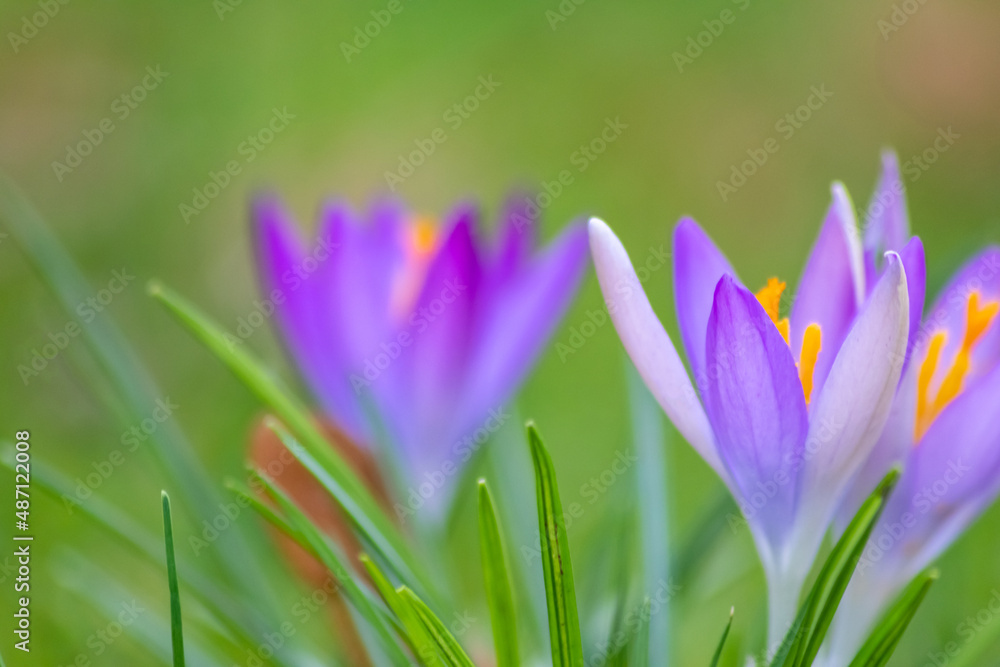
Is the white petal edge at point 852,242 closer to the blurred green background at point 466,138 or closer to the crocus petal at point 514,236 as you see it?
the crocus petal at point 514,236

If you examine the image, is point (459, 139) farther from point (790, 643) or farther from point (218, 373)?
point (790, 643)

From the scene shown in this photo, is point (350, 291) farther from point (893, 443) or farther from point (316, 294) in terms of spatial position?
point (893, 443)

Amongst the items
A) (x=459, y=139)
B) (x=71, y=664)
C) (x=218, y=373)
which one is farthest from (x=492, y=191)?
(x=71, y=664)

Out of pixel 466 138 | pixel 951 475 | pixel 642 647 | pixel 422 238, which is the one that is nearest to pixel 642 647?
pixel 642 647

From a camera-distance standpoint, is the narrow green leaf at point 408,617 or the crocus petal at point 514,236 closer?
the narrow green leaf at point 408,617

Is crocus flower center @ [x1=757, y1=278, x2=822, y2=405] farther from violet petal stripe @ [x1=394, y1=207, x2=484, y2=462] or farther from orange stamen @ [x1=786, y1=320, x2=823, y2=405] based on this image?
violet petal stripe @ [x1=394, y1=207, x2=484, y2=462]

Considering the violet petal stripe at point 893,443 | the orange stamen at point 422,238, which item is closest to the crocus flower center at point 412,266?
the orange stamen at point 422,238
